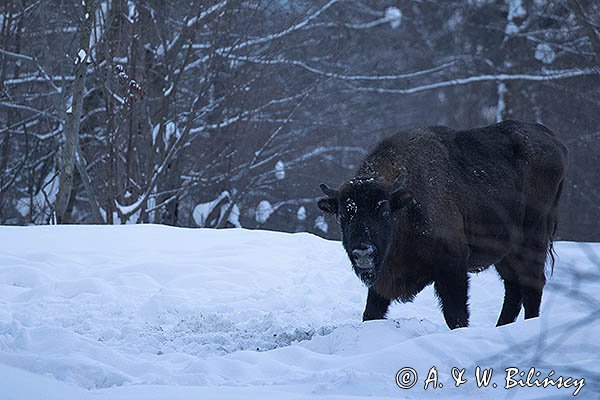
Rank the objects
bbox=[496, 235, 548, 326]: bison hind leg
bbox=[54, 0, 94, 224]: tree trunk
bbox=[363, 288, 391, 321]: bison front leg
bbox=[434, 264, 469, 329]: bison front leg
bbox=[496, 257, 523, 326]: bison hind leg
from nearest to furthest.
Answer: bbox=[434, 264, 469, 329]: bison front leg, bbox=[363, 288, 391, 321]: bison front leg, bbox=[496, 235, 548, 326]: bison hind leg, bbox=[496, 257, 523, 326]: bison hind leg, bbox=[54, 0, 94, 224]: tree trunk

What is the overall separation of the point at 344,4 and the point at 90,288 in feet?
58.1

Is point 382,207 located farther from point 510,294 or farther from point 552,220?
point 552,220

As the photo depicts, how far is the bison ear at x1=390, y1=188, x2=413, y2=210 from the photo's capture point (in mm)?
5934

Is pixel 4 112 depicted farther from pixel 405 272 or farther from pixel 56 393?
pixel 56 393

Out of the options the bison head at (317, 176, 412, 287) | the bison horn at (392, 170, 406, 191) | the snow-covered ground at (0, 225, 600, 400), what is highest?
the bison horn at (392, 170, 406, 191)

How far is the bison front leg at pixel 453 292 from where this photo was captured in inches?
240

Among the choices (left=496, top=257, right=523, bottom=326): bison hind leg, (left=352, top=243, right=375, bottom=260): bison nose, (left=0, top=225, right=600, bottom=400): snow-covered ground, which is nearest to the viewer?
(left=0, top=225, right=600, bottom=400): snow-covered ground

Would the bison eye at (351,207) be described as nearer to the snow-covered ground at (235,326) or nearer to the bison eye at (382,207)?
the bison eye at (382,207)

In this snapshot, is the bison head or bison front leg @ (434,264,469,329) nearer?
the bison head

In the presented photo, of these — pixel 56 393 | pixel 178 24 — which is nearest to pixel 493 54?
pixel 178 24

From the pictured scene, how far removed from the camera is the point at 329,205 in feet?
20.4

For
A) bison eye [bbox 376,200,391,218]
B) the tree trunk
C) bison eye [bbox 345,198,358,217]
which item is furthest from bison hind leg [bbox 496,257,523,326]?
the tree trunk

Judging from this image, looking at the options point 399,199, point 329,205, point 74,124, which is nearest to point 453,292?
point 399,199

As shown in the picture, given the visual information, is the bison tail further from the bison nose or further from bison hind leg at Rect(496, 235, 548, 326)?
the bison nose
